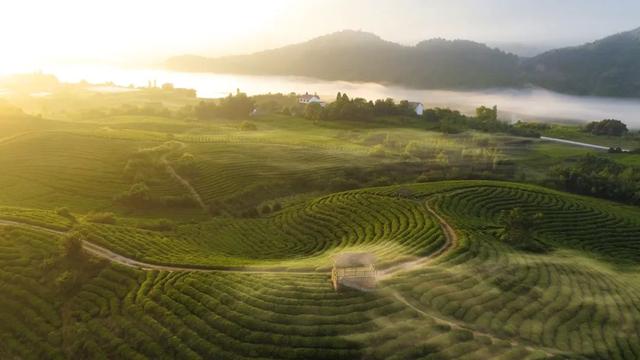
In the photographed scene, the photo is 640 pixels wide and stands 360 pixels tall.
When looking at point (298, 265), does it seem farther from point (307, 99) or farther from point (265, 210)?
point (307, 99)

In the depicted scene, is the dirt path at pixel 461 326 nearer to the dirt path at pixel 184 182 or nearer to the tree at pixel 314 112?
the dirt path at pixel 184 182

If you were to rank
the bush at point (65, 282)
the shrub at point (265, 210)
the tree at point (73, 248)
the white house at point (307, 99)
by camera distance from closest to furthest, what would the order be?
the bush at point (65, 282) → the tree at point (73, 248) → the shrub at point (265, 210) → the white house at point (307, 99)

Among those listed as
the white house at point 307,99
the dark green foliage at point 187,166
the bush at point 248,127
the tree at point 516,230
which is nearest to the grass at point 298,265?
the dark green foliage at point 187,166

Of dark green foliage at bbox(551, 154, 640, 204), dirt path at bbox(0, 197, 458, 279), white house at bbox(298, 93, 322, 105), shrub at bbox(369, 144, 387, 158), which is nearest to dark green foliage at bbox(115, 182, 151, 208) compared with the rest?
dirt path at bbox(0, 197, 458, 279)

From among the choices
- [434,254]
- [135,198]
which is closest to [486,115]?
[135,198]

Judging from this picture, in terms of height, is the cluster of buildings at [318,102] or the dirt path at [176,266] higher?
the cluster of buildings at [318,102]

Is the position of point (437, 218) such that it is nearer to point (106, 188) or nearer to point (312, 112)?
point (106, 188)

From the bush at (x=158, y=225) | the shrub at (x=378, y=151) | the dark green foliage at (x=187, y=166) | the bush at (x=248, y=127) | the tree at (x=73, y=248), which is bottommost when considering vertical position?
the bush at (x=158, y=225)

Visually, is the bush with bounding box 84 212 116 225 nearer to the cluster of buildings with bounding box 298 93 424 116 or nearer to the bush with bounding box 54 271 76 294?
the bush with bounding box 54 271 76 294
